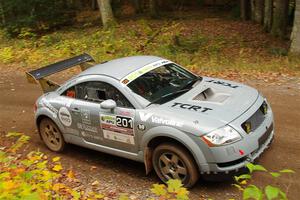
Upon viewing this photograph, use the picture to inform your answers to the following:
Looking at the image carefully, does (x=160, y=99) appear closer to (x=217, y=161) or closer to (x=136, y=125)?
(x=136, y=125)

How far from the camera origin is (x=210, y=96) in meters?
6.77

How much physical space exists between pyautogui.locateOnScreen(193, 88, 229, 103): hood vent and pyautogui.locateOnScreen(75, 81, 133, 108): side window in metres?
1.15

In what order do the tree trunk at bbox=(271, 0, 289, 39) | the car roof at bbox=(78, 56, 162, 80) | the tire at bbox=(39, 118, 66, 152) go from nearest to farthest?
the car roof at bbox=(78, 56, 162, 80) → the tire at bbox=(39, 118, 66, 152) → the tree trunk at bbox=(271, 0, 289, 39)

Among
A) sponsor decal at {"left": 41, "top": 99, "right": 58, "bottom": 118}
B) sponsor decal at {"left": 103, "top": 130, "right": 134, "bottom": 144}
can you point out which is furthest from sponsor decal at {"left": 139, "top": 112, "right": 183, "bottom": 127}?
sponsor decal at {"left": 41, "top": 99, "right": 58, "bottom": 118}

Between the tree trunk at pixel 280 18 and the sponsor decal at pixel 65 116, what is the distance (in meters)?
10.7

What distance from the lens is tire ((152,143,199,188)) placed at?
19.7 feet

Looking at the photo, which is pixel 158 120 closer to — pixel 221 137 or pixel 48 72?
pixel 221 137

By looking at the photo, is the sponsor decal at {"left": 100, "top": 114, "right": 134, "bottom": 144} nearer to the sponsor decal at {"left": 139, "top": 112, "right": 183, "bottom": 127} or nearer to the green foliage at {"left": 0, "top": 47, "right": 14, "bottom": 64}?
the sponsor decal at {"left": 139, "top": 112, "right": 183, "bottom": 127}

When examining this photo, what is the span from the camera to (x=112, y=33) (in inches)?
709

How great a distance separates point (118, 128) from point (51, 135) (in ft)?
7.12

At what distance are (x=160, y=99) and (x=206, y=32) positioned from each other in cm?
1161

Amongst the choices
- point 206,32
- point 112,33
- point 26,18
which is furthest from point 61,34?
point 206,32

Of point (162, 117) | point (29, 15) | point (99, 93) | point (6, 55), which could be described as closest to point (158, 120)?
point (162, 117)

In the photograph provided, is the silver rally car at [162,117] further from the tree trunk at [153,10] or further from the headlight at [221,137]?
the tree trunk at [153,10]
